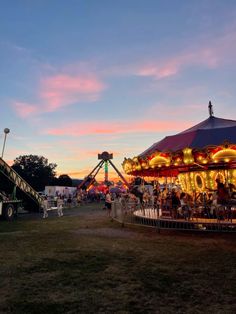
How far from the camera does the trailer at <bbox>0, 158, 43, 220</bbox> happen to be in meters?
20.1

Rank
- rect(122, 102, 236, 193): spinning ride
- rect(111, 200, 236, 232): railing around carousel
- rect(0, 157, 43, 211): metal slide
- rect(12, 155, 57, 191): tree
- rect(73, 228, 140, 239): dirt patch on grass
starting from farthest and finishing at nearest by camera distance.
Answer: rect(12, 155, 57, 191): tree, rect(0, 157, 43, 211): metal slide, rect(122, 102, 236, 193): spinning ride, rect(111, 200, 236, 232): railing around carousel, rect(73, 228, 140, 239): dirt patch on grass

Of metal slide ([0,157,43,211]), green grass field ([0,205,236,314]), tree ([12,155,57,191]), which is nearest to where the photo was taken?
green grass field ([0,205,236,314])

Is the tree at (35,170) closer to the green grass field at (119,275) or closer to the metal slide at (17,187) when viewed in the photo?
the metal slide at (17,187)

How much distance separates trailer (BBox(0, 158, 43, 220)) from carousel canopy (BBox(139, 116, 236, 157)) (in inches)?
429

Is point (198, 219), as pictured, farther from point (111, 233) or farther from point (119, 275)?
point (119, 275)

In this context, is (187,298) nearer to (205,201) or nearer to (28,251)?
(28,251)

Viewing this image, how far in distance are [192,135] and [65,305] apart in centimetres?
1214

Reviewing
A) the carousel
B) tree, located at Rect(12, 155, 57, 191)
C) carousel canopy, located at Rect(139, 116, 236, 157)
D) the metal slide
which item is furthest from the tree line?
carousel canopy, located at Rect(139, 116, 236, 157)

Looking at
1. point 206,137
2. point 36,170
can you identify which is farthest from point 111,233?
point 36,170

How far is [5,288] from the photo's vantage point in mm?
5938

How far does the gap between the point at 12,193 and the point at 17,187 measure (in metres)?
0.57

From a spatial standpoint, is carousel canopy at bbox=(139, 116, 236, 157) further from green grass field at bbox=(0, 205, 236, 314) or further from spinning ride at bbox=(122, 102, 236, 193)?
green grass field at bbox=(0, 205, 236, 314)

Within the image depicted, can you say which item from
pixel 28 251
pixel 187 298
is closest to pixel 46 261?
pixel 28 251

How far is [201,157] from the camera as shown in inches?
552
